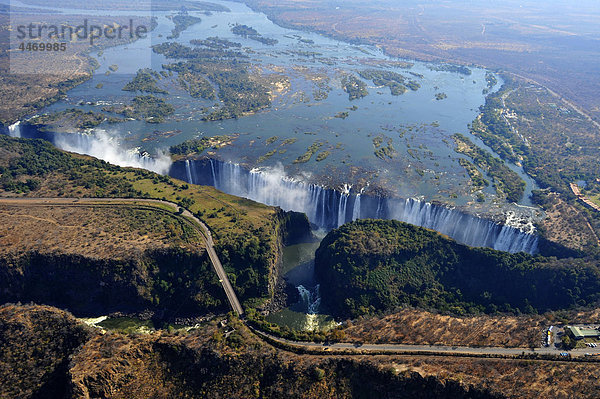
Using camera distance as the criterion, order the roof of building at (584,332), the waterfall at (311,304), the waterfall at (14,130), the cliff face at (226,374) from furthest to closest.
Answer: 1. the waterfall at (14,130)
2. the waterfall at (311,304)
3. the roof of building at (584,332)
4. the cliff face at (226,374)

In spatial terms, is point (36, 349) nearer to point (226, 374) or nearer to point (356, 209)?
point (226, 374)

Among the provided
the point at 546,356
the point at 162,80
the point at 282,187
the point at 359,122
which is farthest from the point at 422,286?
the point at 162,80

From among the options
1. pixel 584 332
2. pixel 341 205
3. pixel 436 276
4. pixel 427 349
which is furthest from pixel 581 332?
pixel 341 205

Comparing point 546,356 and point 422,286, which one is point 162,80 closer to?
point 422,286

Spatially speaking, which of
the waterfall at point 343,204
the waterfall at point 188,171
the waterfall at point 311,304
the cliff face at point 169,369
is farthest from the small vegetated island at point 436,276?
the waterfall at point 188,171

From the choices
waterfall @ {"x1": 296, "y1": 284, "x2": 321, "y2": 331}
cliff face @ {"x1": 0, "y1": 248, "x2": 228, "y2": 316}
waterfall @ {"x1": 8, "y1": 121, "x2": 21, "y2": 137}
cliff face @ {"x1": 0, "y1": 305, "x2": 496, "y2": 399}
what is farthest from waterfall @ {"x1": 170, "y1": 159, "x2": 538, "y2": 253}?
waterfall @ {"x1": 8, "y1": 121, "x2": 21, "y2": 137}

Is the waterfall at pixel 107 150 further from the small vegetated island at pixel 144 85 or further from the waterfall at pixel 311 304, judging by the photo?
the waterfall at pixel 311 304
